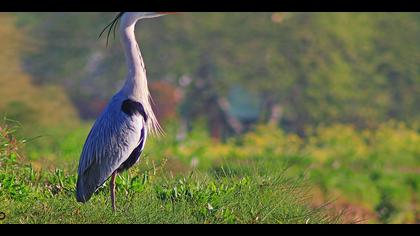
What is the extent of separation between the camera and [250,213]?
659 cm

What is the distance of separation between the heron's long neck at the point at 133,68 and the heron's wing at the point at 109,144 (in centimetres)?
15

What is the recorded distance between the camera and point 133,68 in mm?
7141

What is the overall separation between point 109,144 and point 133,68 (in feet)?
2.00

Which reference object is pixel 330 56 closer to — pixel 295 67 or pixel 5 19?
pixel 295 67

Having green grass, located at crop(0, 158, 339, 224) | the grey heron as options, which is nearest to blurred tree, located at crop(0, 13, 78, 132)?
green grass, located at crop(0, 158, 339, 224)

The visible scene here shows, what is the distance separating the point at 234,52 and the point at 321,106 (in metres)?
3.43

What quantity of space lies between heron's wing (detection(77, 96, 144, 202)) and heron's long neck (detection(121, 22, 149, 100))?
15 centimetres

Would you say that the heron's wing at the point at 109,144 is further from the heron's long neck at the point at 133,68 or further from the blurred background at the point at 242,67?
the blurred background at the point at 242,67

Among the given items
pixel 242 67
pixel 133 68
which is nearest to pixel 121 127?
pixel 133 68

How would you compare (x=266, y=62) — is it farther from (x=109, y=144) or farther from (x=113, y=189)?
(x=113, y=189)

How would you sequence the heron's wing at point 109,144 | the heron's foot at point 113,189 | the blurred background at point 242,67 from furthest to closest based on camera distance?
1. the blurred background at point 242,67
2. the heron's wing at point 109,144
3. the heron's foot at point 113,189

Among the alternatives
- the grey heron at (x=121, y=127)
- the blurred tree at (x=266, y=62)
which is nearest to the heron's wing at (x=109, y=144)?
the grey heron at (x=121, y=127)

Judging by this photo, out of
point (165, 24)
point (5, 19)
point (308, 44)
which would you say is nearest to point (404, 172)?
point (308, 44)

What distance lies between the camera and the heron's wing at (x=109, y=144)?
7.07 meters
